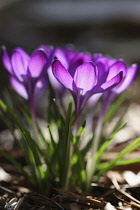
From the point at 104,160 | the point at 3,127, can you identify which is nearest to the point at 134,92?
the point at 3,127

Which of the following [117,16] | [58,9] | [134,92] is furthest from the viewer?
[58,9]

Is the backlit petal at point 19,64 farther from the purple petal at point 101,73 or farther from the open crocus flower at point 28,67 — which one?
the purple petal at point 101,73

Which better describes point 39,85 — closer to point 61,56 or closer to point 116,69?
point 61,56

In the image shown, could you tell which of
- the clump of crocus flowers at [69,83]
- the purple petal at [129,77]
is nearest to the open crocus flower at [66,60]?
the clump of crocus flowers at [69,83]

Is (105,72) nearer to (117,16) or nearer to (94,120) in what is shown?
(94,120)

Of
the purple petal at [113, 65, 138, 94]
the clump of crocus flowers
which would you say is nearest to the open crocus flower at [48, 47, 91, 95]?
the clump of crocus flowers

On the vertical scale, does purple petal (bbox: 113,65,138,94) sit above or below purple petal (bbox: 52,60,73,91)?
above

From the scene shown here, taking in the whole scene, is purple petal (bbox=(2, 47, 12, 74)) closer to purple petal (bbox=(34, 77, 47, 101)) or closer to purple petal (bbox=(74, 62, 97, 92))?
purple petal (bbox=(34, 77, 47, 101))
